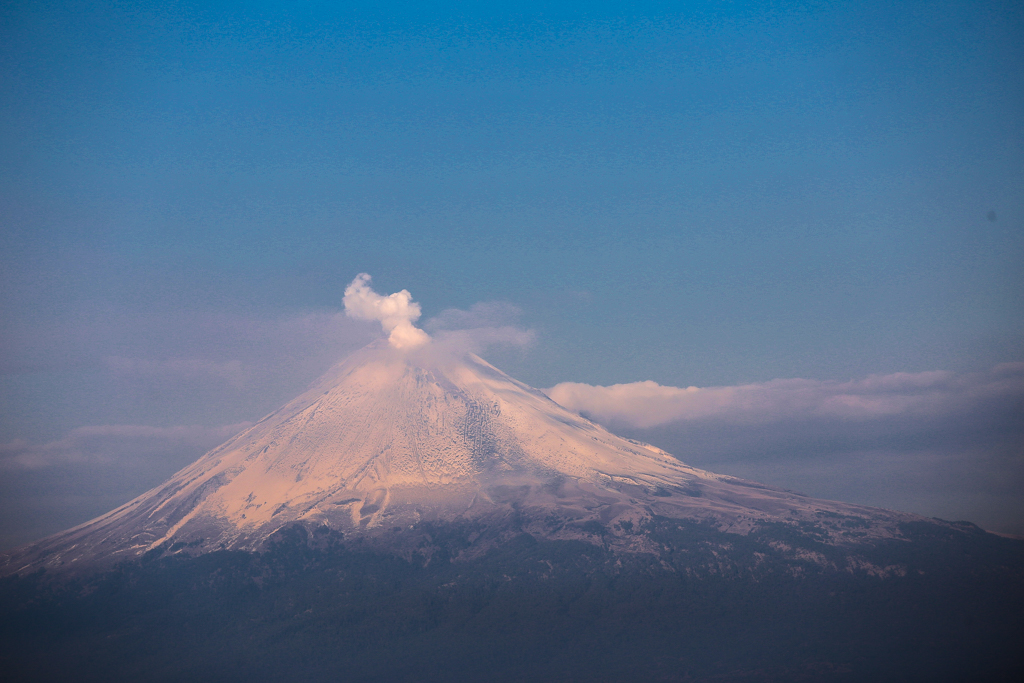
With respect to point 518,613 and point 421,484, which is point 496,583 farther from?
point 421,484

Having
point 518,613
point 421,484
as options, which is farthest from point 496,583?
point 421,484

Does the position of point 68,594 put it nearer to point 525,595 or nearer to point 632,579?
point 525,595

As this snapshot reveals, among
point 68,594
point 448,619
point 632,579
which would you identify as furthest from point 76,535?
point 632,579

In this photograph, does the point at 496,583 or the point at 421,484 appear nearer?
the point at 496,583

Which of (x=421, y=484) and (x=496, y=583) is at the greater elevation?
(x=421, y=484)

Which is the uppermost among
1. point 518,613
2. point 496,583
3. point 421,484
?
point 421,484
